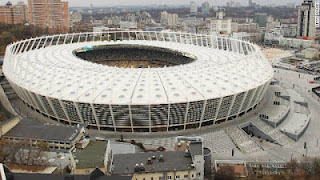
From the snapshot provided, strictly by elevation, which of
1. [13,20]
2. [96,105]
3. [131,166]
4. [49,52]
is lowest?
[131,166]

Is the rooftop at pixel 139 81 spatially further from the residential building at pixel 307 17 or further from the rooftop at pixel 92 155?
the residential building at pixel 307 17

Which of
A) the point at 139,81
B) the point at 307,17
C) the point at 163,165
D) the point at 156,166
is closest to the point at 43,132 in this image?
the point at 156,166

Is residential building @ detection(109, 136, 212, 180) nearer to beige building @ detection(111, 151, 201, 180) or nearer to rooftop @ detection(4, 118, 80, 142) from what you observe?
beige building @ detection(111, 151, 201, 180)

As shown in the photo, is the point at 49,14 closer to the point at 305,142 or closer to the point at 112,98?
the point at 112,98

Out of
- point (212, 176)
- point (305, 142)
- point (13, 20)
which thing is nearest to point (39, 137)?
point (212, 176)

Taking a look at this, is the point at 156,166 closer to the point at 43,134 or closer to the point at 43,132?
the point at 43,134

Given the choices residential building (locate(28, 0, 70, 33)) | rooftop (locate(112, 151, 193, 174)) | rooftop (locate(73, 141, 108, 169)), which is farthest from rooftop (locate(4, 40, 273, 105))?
residential building (locate(28, 0, 70, 33))

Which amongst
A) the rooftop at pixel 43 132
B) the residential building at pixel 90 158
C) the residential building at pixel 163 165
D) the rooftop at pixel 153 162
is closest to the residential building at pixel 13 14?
the rooftop at pixel 43 132

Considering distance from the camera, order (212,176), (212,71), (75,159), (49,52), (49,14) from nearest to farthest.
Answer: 1. (75,159)
2. (212,176)
3. (212,71)
4. (49,52)
5. (49,14)
